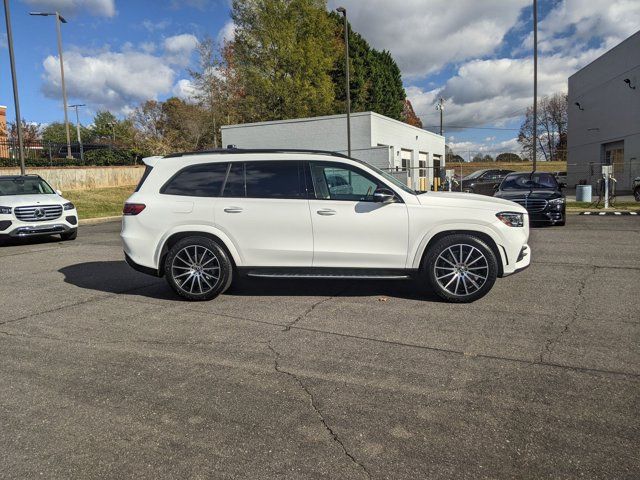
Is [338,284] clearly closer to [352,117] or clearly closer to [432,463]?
[432,463]

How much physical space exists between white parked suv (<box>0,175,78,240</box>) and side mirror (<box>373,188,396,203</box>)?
30.9 ft

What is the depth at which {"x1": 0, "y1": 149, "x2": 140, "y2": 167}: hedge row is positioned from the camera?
82.5 feet

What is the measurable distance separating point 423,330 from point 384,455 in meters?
2.23

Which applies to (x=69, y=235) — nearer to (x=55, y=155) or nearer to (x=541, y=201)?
(x=541, y=201)

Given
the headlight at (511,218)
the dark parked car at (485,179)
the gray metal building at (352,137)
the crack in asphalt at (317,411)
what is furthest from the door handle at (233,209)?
the dark parked car at (485,179)

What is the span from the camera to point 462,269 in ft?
18.8

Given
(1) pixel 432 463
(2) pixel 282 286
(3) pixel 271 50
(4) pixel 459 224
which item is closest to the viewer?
(1) pixel 432 463

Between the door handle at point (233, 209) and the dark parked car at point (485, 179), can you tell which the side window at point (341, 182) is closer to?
the door handle at point (233, 209)

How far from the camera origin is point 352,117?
29.3 m

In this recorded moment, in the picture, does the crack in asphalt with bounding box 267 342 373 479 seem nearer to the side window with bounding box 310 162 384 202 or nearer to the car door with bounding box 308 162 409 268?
the car door with bounding box 308 162 409 268

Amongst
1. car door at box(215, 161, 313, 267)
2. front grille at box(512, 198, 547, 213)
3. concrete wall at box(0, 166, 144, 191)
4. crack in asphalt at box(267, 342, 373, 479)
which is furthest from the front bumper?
concrete wall at box(0, 166, 144, 191)

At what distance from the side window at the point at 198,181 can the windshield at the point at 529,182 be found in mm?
11112

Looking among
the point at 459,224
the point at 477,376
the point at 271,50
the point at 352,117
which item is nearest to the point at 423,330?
the point at 477,376

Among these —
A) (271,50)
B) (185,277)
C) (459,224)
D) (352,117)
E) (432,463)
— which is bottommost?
(432,463)
